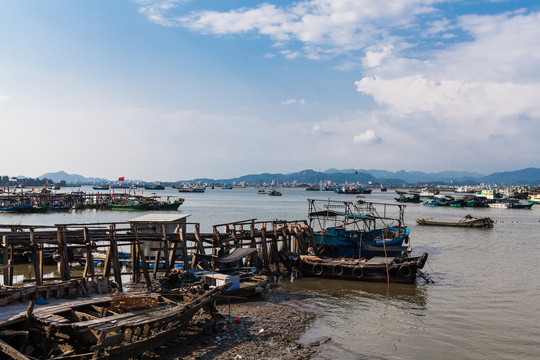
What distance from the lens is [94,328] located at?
10320 millimetres

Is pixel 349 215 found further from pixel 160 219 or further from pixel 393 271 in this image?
pixel 160 219

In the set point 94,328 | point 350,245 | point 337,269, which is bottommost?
point 337,269

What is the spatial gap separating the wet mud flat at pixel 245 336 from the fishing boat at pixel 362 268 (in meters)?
7.14

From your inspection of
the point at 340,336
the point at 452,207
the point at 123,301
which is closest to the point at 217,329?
the point at 123,301

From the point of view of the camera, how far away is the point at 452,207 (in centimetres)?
10362

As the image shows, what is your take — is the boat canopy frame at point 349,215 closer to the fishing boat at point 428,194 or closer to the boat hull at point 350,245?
the boat hull at point 350,245

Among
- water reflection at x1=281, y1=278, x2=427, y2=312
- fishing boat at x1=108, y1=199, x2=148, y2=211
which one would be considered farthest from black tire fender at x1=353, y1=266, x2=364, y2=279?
fishing boat at x1=108, y1=199, x2=148, y2=211

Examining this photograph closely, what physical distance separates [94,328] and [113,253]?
896 cm

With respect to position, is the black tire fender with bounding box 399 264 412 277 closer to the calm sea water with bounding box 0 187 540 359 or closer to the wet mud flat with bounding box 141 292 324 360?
the calm sea water with bounding box 0 187 540 359

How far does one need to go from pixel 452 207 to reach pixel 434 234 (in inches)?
2457

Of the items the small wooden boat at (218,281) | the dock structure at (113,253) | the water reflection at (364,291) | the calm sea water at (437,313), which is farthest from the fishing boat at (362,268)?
the small wooden boat at (218,281)

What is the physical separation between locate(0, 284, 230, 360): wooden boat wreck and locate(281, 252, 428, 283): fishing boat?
1279 cm

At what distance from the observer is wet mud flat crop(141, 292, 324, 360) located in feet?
40.6

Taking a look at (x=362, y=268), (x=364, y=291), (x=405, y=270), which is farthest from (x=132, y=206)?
(x=405, y=270)
